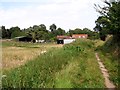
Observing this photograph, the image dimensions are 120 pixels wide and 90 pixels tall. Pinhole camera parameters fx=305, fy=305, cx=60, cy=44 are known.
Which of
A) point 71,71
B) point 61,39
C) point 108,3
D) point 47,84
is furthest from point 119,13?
point 61,39

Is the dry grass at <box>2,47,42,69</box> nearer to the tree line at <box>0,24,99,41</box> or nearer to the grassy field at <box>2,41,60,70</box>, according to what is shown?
the grassy field at <box>2,41,60,70</box>

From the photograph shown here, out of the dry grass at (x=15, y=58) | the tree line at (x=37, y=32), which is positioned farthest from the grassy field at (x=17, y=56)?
the tree line at (x=37, y=32)

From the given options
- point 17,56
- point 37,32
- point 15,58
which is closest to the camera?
point 15,58

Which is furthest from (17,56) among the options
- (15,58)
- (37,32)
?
(37,32)

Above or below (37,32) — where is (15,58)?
below

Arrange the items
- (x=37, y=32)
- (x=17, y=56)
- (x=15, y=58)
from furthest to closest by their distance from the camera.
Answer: (x=37, y=32) → (x=17, y=56) → (x=15, y=58)

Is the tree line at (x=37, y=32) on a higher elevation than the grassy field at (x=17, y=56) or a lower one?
higher

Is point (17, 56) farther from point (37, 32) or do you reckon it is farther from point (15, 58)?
point (37, 32)

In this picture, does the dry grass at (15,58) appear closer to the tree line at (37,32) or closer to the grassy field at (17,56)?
the grassy field at (17,56)

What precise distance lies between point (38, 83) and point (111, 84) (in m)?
2.96

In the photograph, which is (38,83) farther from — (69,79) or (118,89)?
(118,89)

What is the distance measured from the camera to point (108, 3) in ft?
77.4

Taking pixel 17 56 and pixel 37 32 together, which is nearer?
pixel 17 56

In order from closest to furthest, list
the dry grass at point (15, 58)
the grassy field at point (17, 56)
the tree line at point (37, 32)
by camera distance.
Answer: the dry grass at point (15, 58)
the grassy field at point (17, 56)
the tree line at point (37, 32)
